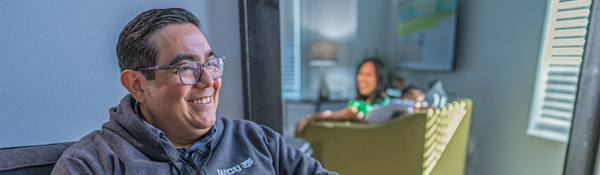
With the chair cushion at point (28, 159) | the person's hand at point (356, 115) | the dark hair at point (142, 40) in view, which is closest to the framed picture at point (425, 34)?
the person's hand at point (356, 115)

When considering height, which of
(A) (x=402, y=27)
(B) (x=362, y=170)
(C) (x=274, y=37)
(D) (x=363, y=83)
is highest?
(A) (x=402, y=27)

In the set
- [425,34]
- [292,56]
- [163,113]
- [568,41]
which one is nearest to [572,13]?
[568,41]

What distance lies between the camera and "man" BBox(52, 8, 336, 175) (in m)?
0.70

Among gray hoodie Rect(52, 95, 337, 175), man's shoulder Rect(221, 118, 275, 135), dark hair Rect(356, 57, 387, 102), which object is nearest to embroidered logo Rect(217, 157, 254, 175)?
gray hoodie Rect(52, 95, 337, 175)

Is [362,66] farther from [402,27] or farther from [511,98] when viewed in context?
[511,98]

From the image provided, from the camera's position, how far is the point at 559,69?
1662 millimetres

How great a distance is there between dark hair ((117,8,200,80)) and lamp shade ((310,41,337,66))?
131 inches

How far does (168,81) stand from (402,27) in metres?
3.32

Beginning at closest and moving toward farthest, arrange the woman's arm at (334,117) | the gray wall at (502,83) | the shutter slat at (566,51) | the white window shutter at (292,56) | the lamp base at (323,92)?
the shutter slat at (566,51), the gray wall at (502,83), the woman's arm at (334,117), the lamp base at (323,92), the white window shutter at (292,56)

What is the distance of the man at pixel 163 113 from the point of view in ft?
2.29

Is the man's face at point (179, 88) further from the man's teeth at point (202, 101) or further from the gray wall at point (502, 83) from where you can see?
the gray wall at point (502, 83)

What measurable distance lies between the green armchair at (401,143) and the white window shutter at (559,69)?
0.42 m

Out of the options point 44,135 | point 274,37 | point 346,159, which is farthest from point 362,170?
point 44,135

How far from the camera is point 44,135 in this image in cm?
91
